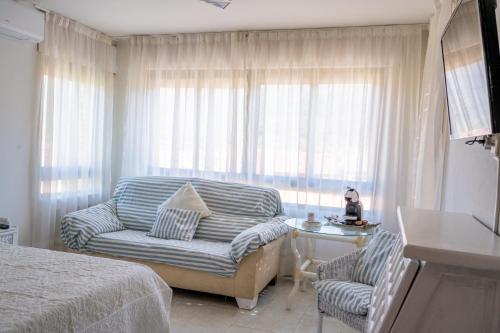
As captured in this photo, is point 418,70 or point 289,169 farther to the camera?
point 289,169

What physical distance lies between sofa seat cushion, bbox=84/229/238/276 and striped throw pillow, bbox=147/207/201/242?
7 centimetres

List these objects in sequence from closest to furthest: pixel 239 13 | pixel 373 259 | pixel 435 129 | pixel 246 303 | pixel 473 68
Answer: pixel 473 68 → pixel 373 259 → pixel 435 129 → pixel 246 303 → pixel 239 13

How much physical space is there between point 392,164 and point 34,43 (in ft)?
11.8

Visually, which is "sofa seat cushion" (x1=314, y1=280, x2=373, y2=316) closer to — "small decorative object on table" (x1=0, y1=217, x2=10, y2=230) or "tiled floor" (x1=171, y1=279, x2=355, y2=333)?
"tiled floor" (x1=171, y1=279, x2=355, y2=333)

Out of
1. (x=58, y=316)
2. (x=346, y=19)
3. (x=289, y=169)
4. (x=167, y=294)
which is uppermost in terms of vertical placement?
(x=346, y=19)

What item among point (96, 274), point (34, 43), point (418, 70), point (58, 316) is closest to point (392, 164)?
point (418, 70)

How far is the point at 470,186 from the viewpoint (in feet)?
6.10

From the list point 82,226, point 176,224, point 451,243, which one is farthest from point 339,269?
point 82,226

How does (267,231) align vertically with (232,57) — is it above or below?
below

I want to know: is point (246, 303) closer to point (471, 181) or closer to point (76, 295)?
point (76, 295)

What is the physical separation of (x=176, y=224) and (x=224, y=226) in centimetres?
46

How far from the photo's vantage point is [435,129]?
9.14 ft

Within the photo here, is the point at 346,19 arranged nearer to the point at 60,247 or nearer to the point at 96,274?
the point at 96,274

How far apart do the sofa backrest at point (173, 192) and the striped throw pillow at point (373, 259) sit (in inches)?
56.3
